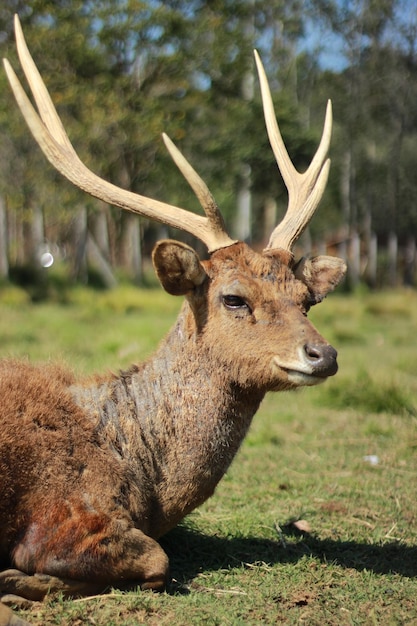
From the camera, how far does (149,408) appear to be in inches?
179

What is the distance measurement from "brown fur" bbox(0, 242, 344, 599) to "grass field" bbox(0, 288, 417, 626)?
0.26m

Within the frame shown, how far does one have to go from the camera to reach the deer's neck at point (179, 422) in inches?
172

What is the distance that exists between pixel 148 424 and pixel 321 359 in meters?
1.10

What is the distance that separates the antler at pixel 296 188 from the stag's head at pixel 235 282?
0.01m

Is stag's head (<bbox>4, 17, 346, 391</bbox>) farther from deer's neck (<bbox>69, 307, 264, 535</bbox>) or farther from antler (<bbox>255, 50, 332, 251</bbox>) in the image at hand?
deer's neck (<bbox>69, 307, 264, 535</bbox>)

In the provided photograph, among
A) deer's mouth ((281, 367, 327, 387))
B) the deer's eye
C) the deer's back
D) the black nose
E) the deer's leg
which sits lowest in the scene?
the deer's leg

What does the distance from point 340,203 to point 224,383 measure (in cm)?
3791

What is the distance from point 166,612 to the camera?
3.96 meters

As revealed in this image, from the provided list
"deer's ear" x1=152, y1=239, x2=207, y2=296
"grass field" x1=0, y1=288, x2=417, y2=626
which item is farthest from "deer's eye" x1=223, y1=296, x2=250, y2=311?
"grass field" x1=0, y1=288, x2=417, y2=626

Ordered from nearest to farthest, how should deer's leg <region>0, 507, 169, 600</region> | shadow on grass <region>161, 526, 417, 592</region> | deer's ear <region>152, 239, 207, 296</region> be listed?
deer's leg <region>0, 507, 169, 600</region>
deer's ear <region>152, 239, 207, 296</region>
shadow on grass <region>161, 526, 417, 592</region>

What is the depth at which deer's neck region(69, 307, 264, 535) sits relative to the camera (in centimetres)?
438

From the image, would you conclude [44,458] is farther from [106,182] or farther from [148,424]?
[106,182]

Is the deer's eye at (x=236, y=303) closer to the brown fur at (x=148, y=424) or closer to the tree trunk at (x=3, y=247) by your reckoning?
the brown fur at (x=148, y=424)

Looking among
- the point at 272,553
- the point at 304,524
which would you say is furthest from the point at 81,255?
the point at 272,553
